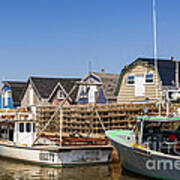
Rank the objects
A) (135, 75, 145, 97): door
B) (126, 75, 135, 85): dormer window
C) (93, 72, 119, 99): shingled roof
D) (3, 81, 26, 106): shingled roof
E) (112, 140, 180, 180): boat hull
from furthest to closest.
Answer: (3, 81, 26, 106): shingled roof < (93, 72, 119, 99): shingled roof < (126, 75, 135, 85): dormer window < (135, 75, 145, 97): door < (112, 140, 180, 180): boat hull

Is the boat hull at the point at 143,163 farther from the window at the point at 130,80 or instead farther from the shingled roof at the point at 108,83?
the shingled roof at the point at 108,83

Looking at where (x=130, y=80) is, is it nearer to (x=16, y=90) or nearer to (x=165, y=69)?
(x=165, y=69)

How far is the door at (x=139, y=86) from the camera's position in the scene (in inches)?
1162

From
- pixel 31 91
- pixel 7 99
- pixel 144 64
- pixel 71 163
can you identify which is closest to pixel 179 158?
pixel 71 163

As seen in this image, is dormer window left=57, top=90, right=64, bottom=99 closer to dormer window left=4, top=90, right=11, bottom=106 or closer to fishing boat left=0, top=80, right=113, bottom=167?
dormer window left=4, top=90, right=11, bottom=106

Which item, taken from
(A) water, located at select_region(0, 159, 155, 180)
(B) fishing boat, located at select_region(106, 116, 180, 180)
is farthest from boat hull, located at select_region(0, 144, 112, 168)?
(B) fishing boat, located at select_region(106, 116, 180, 180)

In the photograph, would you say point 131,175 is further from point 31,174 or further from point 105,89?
point 105,89

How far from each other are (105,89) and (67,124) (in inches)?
232

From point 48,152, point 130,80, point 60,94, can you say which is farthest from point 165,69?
point 60,94

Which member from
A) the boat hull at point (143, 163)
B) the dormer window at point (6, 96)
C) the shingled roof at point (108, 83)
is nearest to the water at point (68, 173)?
the boat hull at point (143, 163)

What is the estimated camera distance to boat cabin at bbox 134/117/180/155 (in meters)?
17.9

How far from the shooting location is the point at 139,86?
2973cm

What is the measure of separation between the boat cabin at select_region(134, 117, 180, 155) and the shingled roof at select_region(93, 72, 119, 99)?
15.0m

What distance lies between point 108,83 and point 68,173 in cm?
1687
